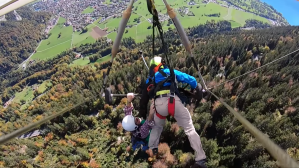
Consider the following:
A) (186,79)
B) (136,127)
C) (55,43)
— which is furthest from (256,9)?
(136,127)

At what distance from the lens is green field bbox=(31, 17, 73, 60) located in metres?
126

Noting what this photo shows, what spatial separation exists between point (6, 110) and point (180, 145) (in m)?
90.7

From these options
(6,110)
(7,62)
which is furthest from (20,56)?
(6,110)

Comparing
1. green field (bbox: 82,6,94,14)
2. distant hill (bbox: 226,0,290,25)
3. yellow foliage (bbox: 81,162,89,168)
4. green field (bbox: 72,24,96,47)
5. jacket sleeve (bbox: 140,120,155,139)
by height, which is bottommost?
jacket sleeve (bbox: 140,120,155,139)

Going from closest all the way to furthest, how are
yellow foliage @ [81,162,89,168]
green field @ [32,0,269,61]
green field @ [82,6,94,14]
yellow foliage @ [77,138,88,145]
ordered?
yellow foliage @ [81,162,89,168] → yellow foliage @ [77,138,88,145] → green field @ [32,0,269,61] → green field @ [82,6,94,14]

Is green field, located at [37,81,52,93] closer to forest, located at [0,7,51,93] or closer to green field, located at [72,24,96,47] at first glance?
green field, located at [72,24,96,47]

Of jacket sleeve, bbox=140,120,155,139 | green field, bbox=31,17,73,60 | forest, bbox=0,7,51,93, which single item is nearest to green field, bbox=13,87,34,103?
forest, bbox=0,7,51,93

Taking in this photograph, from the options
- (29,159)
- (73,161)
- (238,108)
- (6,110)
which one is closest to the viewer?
(238,108)

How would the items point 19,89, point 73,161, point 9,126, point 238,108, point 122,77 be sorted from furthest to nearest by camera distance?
point 19,89 < point 9,126 < point 122,77 < point 73,161 < point 238,108

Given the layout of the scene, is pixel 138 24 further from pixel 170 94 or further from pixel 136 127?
pixel 170 94

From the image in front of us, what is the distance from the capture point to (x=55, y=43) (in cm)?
13612

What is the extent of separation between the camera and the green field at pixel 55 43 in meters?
126

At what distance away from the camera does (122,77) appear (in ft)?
142

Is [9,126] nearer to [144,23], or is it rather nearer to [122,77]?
[122,77]
